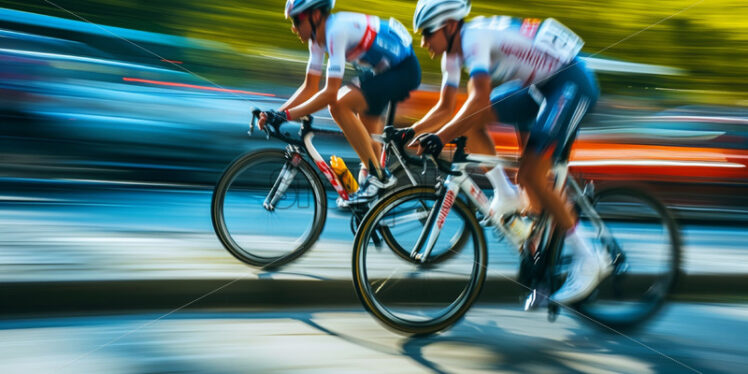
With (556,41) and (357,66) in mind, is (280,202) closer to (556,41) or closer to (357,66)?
(357,66)

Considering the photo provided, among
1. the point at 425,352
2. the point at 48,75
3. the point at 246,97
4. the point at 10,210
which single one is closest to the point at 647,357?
the point at 425,352

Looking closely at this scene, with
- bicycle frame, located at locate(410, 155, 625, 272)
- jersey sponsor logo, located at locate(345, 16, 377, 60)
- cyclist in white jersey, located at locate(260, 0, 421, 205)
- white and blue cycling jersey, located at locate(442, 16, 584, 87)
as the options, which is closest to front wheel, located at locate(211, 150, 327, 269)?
cyclist in white jersey, located at locate(260, 0, 421, 205)

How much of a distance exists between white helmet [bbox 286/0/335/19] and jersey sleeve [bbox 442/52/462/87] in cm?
58

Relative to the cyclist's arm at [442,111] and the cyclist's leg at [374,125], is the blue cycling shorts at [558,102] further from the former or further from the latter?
the cyclist's leg at [374,125]

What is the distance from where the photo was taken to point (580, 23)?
277 cm

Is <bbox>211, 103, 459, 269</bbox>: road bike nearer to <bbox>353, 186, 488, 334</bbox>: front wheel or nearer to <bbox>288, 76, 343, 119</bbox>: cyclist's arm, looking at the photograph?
<bbox>288, 76, 343, 119</bbox>: cyclist's arm

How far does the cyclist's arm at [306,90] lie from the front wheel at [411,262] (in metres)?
0.80

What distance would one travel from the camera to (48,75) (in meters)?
2.96

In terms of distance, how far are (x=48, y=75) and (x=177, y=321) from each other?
4.58ft

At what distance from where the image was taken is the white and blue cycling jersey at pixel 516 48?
2.46 meters

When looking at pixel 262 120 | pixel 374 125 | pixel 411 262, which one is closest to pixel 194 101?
pixel 262 120

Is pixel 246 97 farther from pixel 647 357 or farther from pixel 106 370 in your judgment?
pixel 647 357

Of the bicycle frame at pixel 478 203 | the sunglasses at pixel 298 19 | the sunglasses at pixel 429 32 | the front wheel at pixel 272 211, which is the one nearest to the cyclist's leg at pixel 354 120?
the front wheel at pixel 272 211

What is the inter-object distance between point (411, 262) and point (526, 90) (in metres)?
0.89
